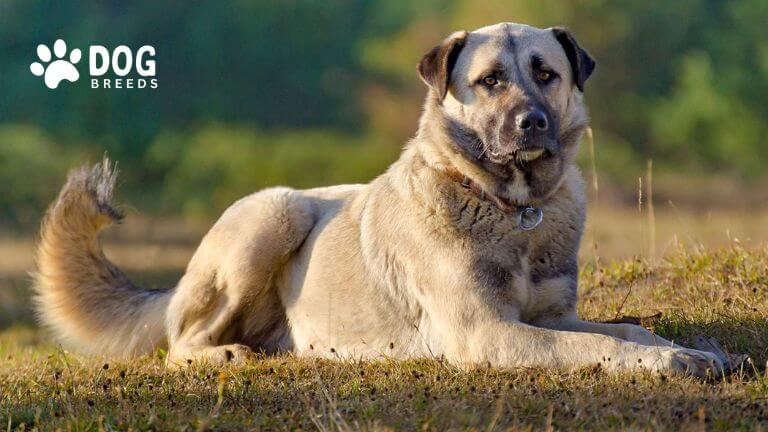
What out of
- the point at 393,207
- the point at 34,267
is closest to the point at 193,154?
the point at 34,267

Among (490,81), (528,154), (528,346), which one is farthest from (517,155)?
(528,346)

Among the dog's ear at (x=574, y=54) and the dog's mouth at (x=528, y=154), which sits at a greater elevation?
the dog's ear at (x=574, y=54)

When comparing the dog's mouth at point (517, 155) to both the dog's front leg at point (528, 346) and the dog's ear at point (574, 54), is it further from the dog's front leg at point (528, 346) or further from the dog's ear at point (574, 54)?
the dog's front leg at point (528, 346)

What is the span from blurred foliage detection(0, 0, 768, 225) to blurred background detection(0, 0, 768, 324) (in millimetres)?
47

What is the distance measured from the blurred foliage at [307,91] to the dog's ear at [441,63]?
17.4m

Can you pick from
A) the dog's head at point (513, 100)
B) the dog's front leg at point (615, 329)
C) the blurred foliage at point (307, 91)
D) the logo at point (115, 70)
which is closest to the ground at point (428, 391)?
the dog's front leg at point (615, 329)

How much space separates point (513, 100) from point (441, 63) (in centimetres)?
52

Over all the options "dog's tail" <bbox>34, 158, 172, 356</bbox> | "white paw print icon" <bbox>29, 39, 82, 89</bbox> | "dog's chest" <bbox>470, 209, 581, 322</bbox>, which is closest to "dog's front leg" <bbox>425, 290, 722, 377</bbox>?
"dog's chest" <bbox>470, 209, 581, 322</bbox>

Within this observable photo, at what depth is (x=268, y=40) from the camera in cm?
2738

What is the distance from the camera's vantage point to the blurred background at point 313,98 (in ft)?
79.0

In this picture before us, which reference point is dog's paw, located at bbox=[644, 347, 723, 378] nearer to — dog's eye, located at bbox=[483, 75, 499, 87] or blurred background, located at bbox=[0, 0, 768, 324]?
dog's eye, located at bbox=[483, 75, 499, 87]

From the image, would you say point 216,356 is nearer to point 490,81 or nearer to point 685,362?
point 490,81

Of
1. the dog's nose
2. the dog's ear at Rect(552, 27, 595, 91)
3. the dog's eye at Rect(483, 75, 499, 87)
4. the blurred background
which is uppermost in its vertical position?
the dog's ear at Rect(552, 27, 595, 91)

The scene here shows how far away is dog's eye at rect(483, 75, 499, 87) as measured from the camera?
5.47 meters
